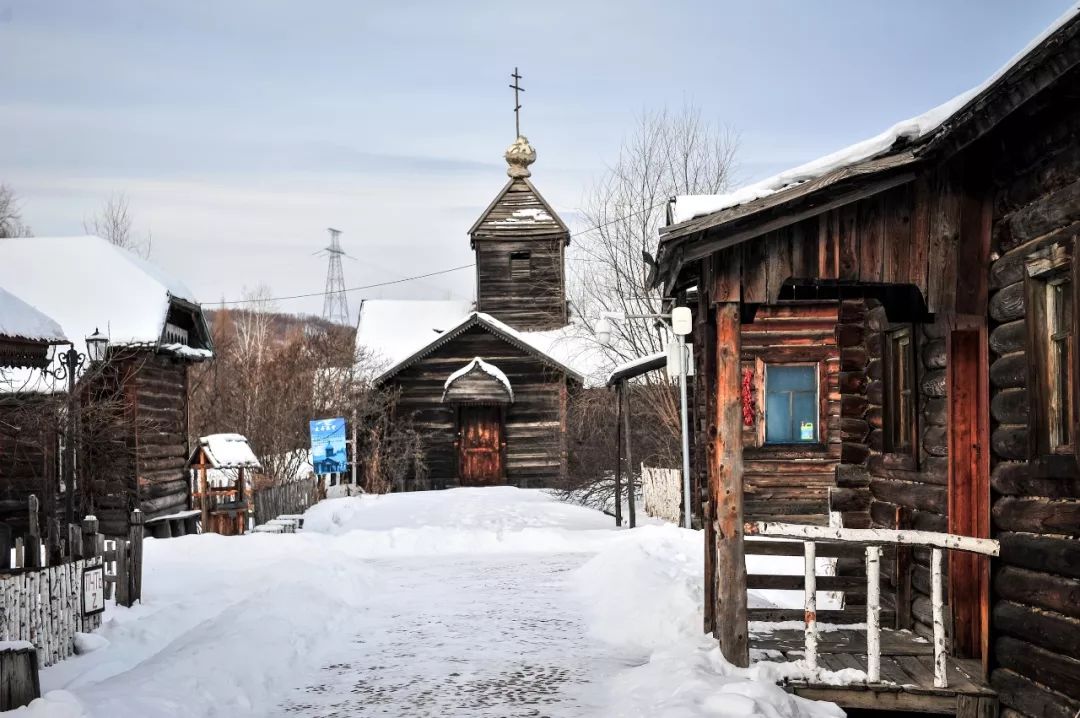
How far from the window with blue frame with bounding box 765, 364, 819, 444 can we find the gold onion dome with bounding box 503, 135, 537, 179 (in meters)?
20.7

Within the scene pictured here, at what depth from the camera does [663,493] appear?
2441cm

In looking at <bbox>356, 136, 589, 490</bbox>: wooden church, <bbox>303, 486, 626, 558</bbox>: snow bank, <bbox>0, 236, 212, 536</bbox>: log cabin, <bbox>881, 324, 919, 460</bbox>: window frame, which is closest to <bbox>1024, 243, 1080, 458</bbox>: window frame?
<bbox>881, 324, 919, 460</bbox>: window frame

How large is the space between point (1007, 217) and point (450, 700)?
579 centimetres

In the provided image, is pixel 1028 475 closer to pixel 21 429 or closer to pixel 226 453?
pixel 21 429

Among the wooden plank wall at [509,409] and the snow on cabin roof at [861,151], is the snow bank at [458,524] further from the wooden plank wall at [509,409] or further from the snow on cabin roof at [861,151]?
the snow on cabin roof at [861,151]

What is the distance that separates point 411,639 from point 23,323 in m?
7.15

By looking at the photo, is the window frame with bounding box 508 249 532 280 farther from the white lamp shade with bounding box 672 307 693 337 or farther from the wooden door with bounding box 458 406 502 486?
the white lamp shade with bounding box 672 307 693 337

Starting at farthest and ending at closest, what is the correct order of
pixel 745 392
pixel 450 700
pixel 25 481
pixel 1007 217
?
1. pixel 25 481
2. pixel 745 392
3. pixel 450 700
4. pixel 1007 217

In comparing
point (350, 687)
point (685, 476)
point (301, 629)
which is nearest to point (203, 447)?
point (685, 476)

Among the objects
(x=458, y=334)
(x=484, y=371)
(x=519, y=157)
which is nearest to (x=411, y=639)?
(x=484, y=371)

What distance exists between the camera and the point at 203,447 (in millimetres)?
22312

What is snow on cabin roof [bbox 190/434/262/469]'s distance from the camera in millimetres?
22234

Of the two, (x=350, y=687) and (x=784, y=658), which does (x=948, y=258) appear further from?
(x=350, y=687)

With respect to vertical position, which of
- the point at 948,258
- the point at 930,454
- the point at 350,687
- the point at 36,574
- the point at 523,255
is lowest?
the point at 350,687
